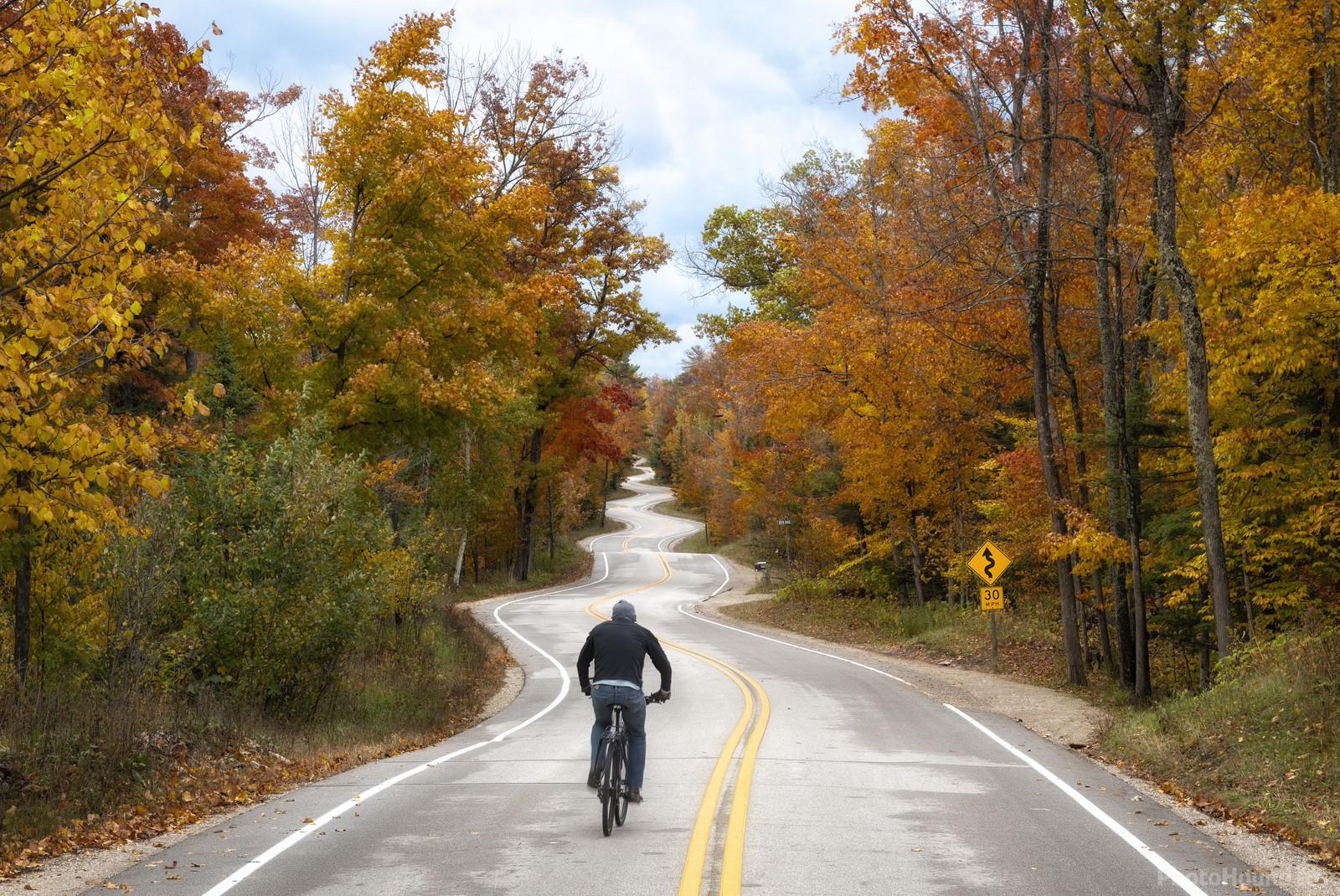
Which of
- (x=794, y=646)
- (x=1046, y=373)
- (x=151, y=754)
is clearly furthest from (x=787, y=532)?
(x=151, y=754)

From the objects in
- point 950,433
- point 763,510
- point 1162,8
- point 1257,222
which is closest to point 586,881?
point 1257,222

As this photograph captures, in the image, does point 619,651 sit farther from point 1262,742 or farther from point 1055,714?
point 1055,714

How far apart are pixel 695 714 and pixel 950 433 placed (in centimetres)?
1405

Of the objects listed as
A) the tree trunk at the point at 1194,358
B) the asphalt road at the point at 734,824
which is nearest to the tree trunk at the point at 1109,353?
the tree trunk at the point at 1194,358

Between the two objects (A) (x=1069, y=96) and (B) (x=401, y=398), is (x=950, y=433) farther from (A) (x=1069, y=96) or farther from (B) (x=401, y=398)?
(B) (x=401, y=398)

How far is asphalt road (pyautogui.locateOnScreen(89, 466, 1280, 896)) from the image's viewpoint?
6.69 metres

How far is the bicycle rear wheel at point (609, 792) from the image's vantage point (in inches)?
307

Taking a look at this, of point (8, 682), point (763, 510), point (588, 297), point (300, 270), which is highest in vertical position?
point (588, 297)

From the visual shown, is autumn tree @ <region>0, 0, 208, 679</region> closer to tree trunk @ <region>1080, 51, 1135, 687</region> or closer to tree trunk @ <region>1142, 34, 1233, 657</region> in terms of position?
tree trunk @ <region>1142, 34, 1233, 657</region>

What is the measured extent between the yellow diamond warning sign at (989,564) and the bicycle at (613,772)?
15563mm

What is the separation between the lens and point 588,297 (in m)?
44.6

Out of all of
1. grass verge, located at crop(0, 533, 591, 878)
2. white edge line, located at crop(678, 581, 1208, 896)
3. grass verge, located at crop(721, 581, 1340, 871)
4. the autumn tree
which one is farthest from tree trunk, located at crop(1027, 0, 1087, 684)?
the autumn tree

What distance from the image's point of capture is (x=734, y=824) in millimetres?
8195

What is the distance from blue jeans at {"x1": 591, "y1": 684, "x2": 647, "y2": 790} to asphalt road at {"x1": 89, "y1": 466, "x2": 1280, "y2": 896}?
17.3 inches
